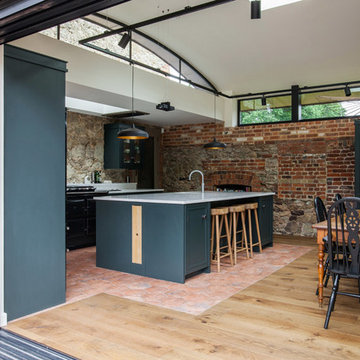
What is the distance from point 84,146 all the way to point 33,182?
13.9 ft

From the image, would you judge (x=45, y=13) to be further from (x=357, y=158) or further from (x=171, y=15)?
(x=357, y=158)

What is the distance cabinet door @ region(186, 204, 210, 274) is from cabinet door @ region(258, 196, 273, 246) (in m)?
1.79

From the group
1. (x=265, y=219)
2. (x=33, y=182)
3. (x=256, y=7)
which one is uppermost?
(x=256, y=7)

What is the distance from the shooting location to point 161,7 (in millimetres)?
5473

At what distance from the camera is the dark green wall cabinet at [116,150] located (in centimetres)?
763

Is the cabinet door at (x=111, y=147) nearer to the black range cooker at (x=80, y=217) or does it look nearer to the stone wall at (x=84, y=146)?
the stone wall at (x=84, y=146)

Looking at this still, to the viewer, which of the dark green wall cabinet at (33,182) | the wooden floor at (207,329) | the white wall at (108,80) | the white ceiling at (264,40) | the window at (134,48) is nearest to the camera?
the wooden floor at (207,329)

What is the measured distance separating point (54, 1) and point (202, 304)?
2.76m

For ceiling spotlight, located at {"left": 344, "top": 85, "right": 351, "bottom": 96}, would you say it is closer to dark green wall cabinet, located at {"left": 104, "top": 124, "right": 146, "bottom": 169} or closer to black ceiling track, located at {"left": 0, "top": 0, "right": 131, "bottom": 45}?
dark green wall cabinet, located at {"left": 104, "top": 124, "right": 146, "bottom": 169}

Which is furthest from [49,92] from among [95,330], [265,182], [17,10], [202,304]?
[265,182]

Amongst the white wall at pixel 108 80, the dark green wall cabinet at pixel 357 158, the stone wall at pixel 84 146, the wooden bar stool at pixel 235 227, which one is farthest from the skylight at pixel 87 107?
the dark green wall cabinet at pixel 357 158

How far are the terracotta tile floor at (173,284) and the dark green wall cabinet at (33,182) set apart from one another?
1.69ft

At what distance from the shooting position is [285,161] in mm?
7723

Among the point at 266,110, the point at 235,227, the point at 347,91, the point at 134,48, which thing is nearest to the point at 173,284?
the point at 235,227
